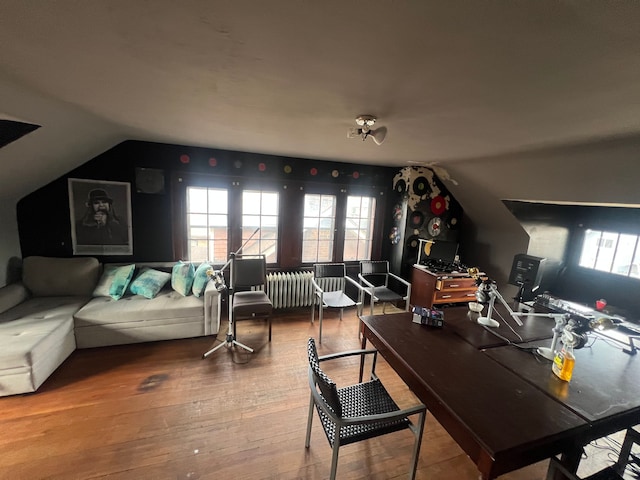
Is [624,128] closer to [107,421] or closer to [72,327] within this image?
[107,421]

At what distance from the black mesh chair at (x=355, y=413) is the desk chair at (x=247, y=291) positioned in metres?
1.35

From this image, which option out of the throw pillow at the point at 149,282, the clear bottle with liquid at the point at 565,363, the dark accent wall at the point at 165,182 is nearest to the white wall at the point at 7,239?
the dark accent wall at the point at 165,182

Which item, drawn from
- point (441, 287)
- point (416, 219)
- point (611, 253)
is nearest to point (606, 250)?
point (611, 253)

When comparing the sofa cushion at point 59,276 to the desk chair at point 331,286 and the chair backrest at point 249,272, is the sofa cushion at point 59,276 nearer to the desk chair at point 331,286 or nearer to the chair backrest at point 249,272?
the chair backrest at point 249,272

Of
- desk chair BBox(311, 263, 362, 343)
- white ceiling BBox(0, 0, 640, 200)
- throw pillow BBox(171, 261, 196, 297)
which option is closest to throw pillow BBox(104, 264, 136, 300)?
throw pillow BBox(171, 261, 196, 297)

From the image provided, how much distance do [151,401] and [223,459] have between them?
2.76ft

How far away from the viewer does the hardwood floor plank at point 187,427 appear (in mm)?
1594

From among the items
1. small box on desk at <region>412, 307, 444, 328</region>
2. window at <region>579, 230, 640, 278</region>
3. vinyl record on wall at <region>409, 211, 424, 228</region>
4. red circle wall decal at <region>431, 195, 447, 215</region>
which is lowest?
small box on desk at <region>412, 307, 444, 328</region>

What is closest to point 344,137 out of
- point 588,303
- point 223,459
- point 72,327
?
point 223,459

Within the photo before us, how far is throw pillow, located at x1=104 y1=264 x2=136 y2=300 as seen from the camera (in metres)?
2.87

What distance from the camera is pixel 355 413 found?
1.50m

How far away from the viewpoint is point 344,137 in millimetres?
2393

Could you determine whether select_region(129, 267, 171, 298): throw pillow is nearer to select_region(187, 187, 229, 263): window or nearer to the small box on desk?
select_region(187, 187, 229, 263): window

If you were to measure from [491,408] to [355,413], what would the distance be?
27.3 inches
